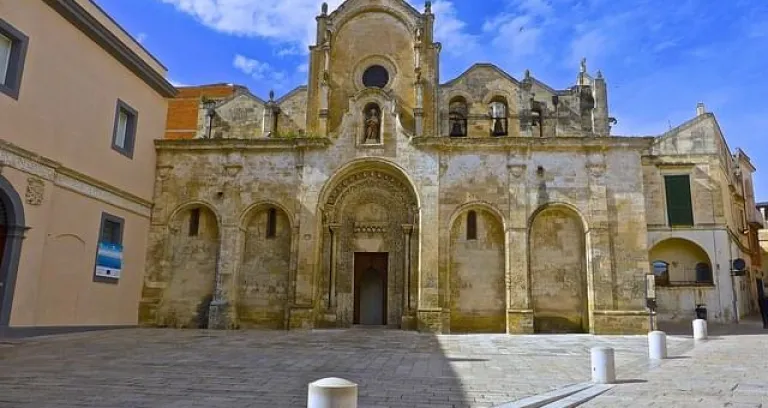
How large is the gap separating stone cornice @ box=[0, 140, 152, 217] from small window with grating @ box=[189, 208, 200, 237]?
1538 millimetres

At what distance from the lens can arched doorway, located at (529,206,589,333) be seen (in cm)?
1761

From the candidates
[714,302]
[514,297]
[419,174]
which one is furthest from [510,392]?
[714,302]

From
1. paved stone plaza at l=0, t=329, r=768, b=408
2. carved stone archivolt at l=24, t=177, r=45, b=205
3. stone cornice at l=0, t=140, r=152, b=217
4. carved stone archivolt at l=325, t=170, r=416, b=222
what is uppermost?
carved stone archivolt at l=325, t=170, r=416, b=222

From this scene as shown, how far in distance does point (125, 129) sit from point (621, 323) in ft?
56.0

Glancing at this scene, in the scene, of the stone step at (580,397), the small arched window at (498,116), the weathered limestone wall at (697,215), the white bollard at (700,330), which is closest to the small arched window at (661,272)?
the weathered limestone wall at (697,215)

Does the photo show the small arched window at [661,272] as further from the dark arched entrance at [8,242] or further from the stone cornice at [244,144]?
the dark arched entrance at [8,242]

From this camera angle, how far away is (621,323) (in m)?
16.8

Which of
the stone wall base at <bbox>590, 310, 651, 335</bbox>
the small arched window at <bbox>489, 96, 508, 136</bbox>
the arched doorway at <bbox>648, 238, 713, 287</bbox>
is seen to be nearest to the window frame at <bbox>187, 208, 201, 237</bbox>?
the small arched window at <bbox>489, 96, 508, 136</bbox>

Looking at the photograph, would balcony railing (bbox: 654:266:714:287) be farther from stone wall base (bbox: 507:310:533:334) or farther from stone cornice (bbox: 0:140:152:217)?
stone cornice (bbox: 0:140:152:217)

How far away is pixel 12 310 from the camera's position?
1259cm

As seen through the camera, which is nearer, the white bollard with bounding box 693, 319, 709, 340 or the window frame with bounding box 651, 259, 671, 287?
the white bollard with bounding box 693, 319, 709, 340

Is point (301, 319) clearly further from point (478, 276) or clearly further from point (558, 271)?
point (558, 271)

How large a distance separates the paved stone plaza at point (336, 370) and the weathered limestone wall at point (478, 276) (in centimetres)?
310

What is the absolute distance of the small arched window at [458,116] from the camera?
22.9 m
